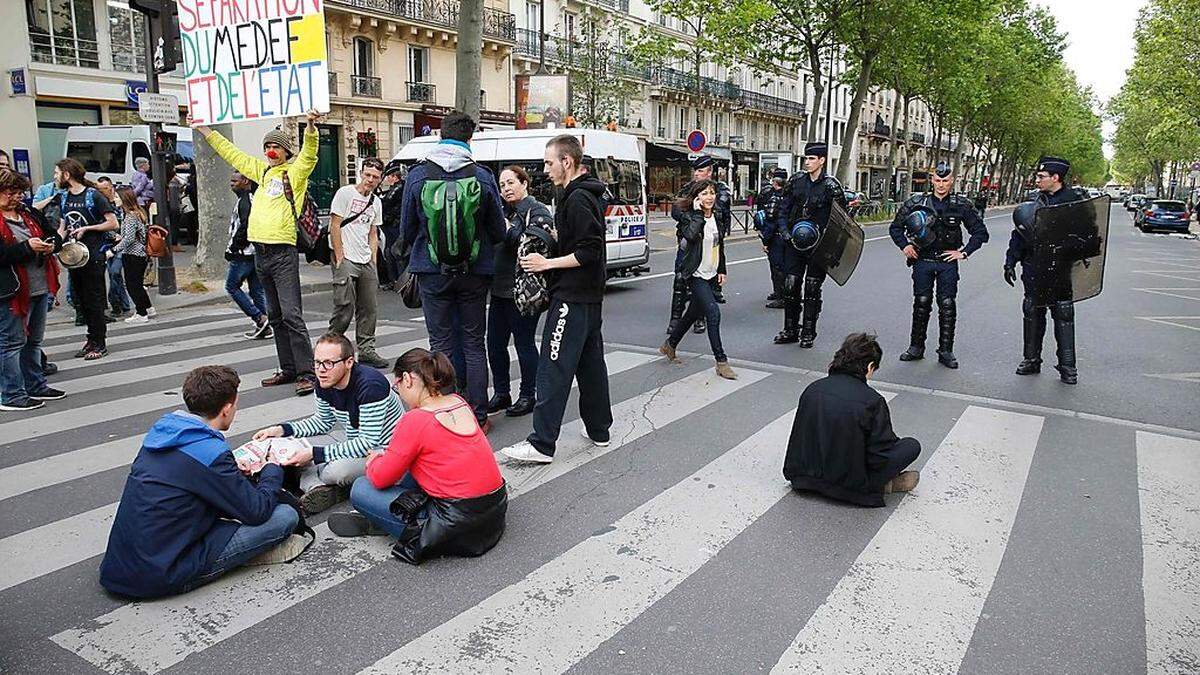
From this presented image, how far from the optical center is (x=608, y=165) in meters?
13.8

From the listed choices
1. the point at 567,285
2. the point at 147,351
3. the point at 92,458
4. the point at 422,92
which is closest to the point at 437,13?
the point at 422,92

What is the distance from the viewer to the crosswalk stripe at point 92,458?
16.1ft

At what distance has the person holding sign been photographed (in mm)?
6648

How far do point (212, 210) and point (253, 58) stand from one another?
8109 millimetres

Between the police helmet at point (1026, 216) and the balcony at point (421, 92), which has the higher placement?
the balcony at point (421, 92)

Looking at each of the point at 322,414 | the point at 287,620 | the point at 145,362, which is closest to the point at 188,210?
the point at 145,362

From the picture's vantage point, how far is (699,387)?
24.0 ft

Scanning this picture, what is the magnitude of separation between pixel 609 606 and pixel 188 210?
19450 millimetres

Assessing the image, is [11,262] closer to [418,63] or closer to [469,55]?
[469,55]

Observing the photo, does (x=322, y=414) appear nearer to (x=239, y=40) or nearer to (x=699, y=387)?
(x=699, y=387)

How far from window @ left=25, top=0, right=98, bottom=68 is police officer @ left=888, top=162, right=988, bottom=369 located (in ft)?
82.6

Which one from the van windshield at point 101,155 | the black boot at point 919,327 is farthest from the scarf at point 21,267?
the van windshield at point 101,155

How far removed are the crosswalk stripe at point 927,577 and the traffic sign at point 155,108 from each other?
1097cm

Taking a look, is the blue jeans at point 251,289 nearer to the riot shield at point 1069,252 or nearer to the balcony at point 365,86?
the riot shield at point 1069,252
